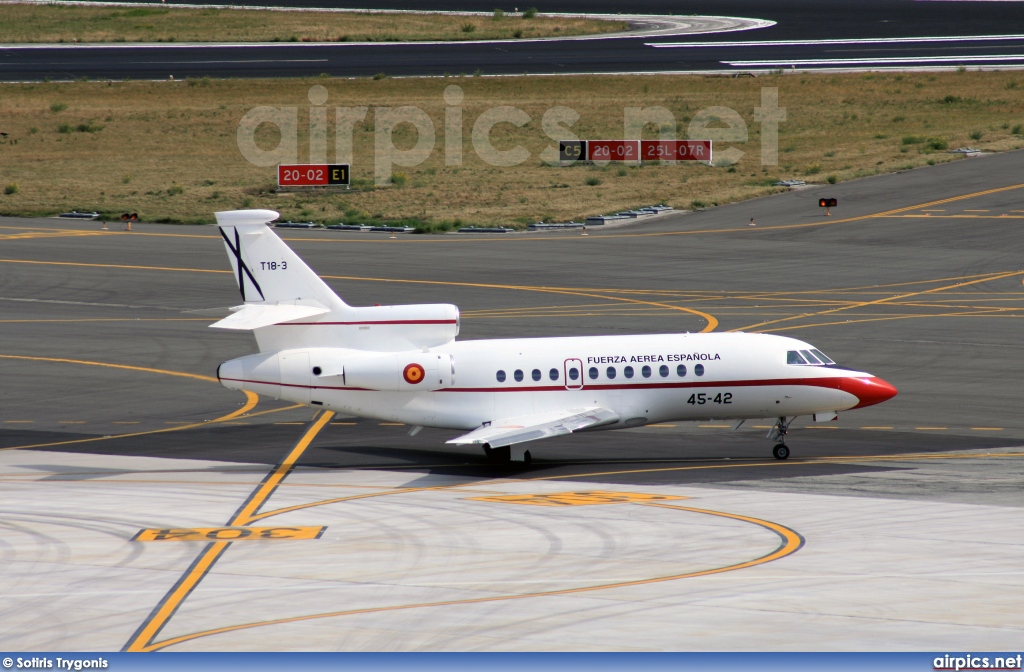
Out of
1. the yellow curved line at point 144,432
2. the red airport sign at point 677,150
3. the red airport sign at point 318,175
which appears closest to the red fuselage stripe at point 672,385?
the yellow curved line at point 144,432

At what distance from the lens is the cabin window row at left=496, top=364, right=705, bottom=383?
3512 centimetres

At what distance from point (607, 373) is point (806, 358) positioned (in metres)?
5.63

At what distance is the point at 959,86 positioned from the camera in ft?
378

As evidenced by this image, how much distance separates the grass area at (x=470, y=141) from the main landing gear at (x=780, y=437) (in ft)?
153

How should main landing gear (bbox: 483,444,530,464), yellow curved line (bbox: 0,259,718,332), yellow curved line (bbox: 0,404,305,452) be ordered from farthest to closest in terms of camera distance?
yellow curved line (bbox: 0,259,718,332) < yellow curved line (bbox: 0,404,305,452) < main landing gear (bbox: 483,444,530,464)

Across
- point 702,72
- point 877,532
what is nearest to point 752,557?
point 877,532

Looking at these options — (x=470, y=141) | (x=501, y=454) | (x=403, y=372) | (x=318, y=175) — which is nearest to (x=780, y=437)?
(x=501, y=454)

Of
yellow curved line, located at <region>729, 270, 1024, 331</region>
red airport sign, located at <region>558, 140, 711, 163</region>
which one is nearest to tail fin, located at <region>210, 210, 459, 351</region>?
yellow curved line, located at <region>729, 270, 1024, 331</region>

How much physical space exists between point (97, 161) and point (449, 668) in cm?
9438

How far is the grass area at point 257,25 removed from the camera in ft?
484

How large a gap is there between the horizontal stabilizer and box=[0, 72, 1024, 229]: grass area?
150 feet

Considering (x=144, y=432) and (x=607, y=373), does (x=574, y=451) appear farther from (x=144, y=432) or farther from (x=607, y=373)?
(x=144, y=432)

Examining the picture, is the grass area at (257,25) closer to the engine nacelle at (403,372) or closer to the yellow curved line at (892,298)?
the yellow curved line at (892,298)

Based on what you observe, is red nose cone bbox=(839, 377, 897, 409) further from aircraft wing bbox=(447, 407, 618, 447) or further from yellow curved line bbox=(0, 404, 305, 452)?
yellow curved line bbox=(0, 404, 305, 452)
